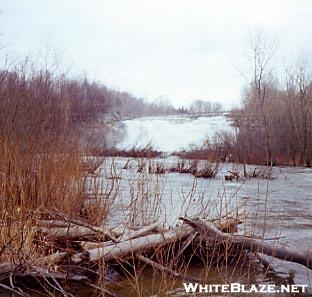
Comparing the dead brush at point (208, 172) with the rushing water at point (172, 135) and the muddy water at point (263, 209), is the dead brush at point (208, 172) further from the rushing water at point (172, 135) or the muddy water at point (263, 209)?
the rushing water at point (172, 135)

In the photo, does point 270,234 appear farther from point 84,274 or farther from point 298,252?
point 84,274

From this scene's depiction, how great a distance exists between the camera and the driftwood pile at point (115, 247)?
135 inches

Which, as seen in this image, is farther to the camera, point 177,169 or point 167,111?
point 167,111

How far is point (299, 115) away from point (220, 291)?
16.9 m

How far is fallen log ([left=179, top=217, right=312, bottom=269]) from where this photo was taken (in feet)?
12.5

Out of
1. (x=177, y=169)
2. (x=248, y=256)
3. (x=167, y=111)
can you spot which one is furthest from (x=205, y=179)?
(x=167, y=111)

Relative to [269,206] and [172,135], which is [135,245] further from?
[172,135]

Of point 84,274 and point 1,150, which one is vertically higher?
point 1,150

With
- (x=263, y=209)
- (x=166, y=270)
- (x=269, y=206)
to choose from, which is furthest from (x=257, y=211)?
(x=269, y=206)

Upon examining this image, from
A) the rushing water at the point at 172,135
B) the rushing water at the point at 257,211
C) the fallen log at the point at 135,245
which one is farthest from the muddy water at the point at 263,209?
the rushing water at the point at 172,135

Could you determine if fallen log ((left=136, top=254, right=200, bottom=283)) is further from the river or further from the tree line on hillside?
the tree line on hillside

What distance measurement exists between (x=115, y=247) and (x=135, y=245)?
0.22 m

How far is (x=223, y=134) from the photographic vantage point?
19.4m

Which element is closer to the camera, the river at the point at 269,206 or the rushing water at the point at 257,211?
the rushing water at the point at 257,211
